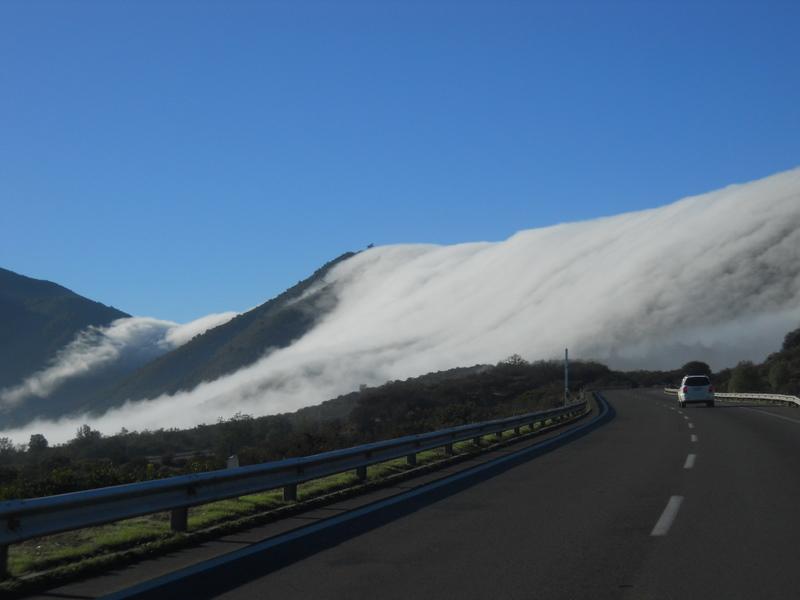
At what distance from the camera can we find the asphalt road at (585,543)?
22.9 feet

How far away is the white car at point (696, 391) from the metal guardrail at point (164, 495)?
1230 inches

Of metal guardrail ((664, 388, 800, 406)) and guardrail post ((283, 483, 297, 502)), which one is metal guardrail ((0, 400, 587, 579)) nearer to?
guardrail post ((283, 483, 297, 502))

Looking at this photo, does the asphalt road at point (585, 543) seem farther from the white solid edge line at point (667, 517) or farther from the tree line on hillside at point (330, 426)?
the tree line on hillside at point (330, 426)

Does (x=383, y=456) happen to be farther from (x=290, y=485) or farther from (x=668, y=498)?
(x=668, y=498)

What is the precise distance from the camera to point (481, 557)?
26.8ft

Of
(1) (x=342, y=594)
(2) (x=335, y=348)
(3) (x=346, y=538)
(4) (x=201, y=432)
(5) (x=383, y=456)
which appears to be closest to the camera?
(1) (x=342, y=594)

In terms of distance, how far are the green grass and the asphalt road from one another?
190 centimetres

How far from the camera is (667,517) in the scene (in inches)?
399

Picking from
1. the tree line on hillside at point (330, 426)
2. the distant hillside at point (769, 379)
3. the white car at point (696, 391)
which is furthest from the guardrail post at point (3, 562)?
the distant hillside at point (769, 379)

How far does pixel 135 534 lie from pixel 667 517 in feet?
18.7

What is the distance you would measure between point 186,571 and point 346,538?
2.04m

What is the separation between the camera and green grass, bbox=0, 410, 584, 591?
8242 mm

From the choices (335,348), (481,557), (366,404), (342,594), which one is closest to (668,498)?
(481,557)

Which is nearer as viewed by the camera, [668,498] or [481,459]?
[668,498]
